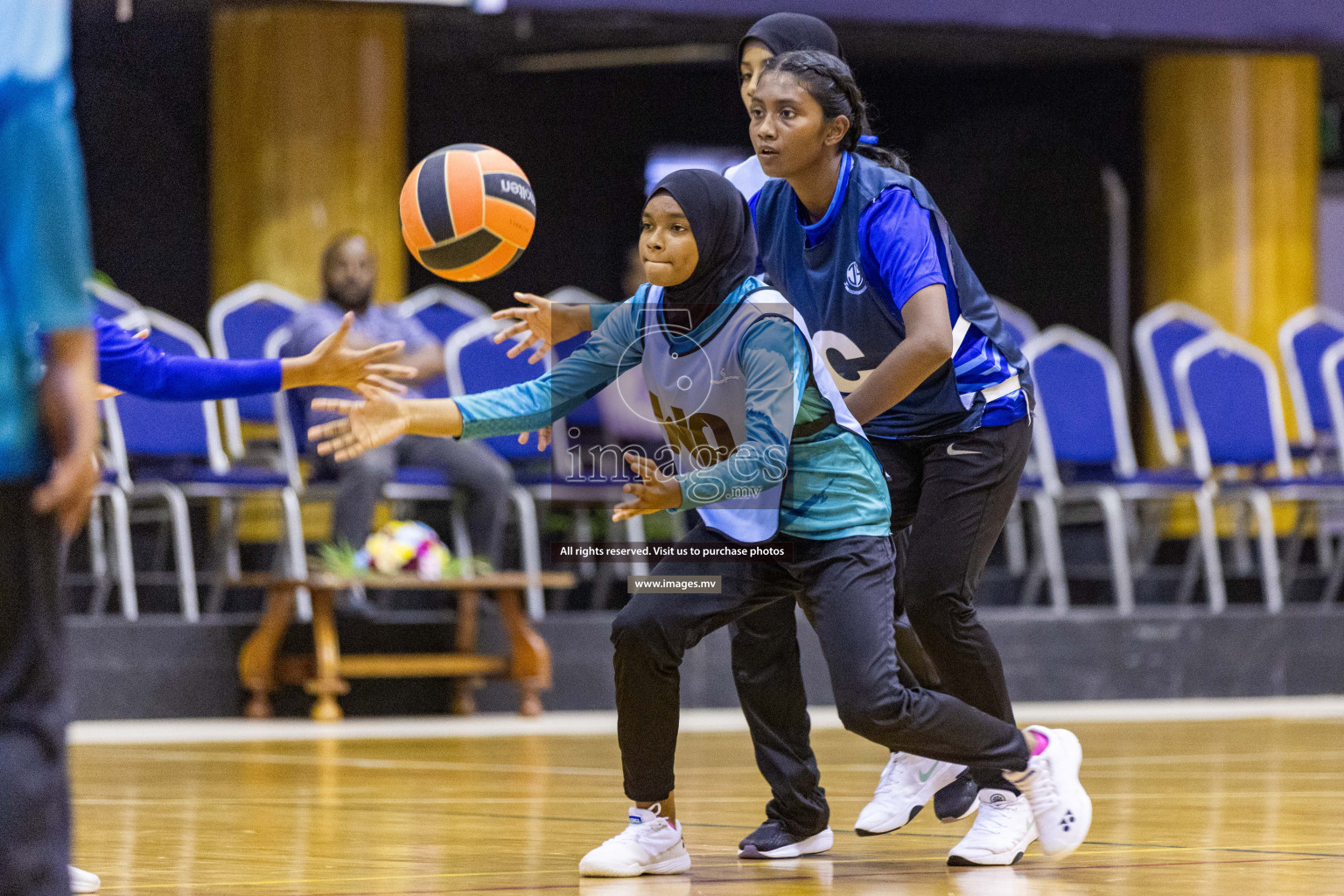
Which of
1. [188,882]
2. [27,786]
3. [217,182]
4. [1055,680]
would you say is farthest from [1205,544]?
[27,786]

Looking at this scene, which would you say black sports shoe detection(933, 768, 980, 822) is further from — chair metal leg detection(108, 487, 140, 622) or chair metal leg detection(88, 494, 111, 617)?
chair metal leg detection(88, 494, 111, 617)

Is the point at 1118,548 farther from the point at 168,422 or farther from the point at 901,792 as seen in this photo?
the point at 901,792

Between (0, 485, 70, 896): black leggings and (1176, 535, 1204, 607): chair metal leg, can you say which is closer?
(0, 485, 70, 896): black leggings

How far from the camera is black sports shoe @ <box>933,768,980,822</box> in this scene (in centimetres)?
334

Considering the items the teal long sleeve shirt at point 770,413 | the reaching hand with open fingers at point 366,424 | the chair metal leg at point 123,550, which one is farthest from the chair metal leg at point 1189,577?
the reaching hand with open fingers at point 366,424

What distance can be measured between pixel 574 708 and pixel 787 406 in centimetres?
404

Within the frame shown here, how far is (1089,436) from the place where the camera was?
7473mm

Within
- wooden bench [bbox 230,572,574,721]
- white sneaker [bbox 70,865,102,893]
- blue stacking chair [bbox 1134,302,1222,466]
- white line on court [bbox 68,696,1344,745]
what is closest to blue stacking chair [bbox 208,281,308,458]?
wooden bench [bbox 230,572,574,721]

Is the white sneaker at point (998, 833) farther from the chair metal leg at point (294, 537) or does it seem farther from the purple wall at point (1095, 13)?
the purple wall at point (1095, 13)

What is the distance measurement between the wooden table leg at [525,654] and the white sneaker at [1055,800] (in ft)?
11.7

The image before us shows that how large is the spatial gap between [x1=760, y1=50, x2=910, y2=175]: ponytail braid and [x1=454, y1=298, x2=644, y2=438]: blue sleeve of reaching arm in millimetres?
447

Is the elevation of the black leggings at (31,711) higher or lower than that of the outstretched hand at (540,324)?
lower

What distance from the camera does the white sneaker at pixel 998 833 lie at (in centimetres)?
296

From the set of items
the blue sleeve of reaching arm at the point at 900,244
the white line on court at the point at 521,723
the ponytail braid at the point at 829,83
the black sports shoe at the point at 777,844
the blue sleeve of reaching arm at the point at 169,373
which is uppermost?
the ponytail braid at the point at 829,83
